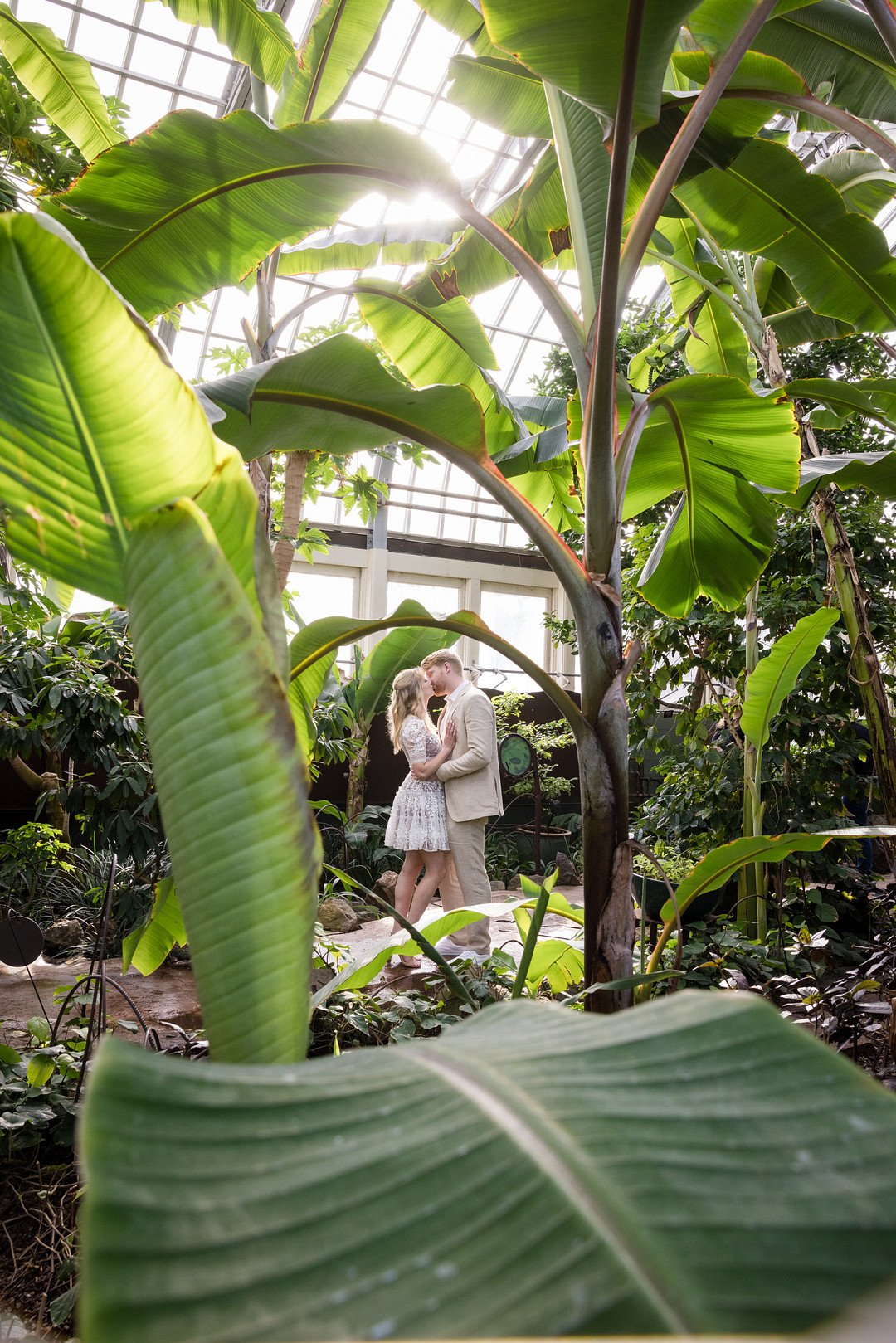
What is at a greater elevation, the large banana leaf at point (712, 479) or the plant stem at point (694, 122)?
the plant stem at point (694, 122)

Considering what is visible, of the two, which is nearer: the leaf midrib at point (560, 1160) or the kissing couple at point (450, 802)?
the leaf midrib at point (560, 1160)

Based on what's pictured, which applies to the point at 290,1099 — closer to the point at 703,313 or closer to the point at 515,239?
the point at 515,239

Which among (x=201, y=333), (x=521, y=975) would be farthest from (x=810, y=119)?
(x=201, y=333)

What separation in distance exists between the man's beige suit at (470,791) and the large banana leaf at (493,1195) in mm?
3460

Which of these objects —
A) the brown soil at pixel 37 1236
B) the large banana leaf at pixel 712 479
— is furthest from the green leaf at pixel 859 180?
the brown soil at pixel 37 1236

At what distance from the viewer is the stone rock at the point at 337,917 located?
538cm

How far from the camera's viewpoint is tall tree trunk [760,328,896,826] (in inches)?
116

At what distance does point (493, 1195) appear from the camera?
0.90 ft

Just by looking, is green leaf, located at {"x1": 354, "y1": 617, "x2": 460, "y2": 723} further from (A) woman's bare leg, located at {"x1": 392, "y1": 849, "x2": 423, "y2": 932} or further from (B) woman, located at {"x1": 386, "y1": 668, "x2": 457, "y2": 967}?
(A) woman's bare leg, located at {"x1": 392, "y1": 849, "x2": 423, "y2": 932}

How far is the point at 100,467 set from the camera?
607 millimetres

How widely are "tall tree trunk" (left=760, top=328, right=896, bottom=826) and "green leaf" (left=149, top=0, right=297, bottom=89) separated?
6.43 ft

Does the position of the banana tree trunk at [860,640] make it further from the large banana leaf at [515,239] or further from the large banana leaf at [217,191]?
the large banana leaf at [217,191]

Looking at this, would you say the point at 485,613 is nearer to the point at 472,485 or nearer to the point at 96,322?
the point at 472,485

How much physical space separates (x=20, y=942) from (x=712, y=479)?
2.75 m
